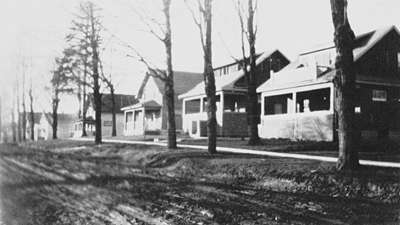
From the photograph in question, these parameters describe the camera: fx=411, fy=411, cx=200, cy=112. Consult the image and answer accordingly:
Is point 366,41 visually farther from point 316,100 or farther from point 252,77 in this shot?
point 252,77

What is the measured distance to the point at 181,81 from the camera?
46688 millimetres

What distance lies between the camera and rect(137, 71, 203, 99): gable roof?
1775 inches

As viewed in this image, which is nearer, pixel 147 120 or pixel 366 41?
pixel 366 41

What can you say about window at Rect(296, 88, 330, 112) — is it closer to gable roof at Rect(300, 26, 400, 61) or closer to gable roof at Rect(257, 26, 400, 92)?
gable roof at Rect(257, 26, 400, 92)

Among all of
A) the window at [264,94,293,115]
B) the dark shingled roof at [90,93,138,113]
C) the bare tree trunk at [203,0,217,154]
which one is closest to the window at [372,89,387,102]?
the window at [264,94,293,115]

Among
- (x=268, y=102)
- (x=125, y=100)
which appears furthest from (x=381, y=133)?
(x=125, y=100)

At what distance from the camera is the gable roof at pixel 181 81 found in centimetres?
4508

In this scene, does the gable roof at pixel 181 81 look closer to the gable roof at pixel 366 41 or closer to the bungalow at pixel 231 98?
the bungalow at pixel 231 98

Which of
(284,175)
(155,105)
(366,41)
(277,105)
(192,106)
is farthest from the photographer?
(155,105)

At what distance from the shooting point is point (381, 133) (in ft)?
72.1

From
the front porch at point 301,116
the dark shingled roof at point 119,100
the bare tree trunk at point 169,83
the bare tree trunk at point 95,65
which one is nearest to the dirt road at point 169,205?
the bare tree trunk at point 169,83

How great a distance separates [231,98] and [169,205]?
26473 millimetres

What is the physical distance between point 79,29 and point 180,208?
74.1ft

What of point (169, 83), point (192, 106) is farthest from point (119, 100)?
point (169, 83)
